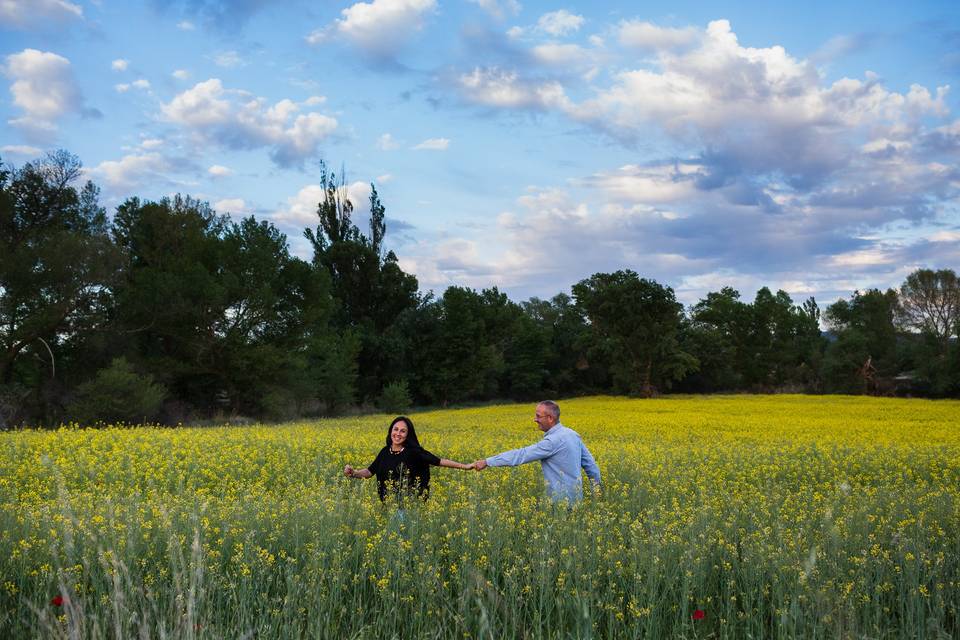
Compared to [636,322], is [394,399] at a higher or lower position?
lower

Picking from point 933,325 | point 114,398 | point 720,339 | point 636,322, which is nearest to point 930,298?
point 933,325

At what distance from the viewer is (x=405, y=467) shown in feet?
26.5

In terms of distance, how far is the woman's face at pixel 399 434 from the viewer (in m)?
8.03

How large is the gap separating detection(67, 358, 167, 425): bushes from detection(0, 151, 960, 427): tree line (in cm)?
A: 8

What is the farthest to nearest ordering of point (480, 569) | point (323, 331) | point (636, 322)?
point (636, 322) < point (323, 331) < point (480, 569)

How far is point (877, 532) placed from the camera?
7.23 metres

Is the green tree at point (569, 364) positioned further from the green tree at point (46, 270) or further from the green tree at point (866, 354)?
the green tree at point (46, 270)

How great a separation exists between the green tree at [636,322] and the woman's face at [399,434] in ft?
160

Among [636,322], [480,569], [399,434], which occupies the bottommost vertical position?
[480,569]

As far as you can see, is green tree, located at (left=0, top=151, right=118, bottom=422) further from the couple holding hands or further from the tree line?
the couple holding hands

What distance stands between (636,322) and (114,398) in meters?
37.6

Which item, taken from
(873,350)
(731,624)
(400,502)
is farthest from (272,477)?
(873,350)

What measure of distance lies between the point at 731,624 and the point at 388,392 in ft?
144

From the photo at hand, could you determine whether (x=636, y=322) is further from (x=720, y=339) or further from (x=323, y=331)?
(x=323, y=331)
